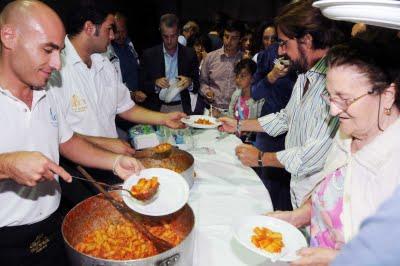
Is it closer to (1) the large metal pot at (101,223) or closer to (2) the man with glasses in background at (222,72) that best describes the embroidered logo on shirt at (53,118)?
(1) the large metal pot at (101,223)

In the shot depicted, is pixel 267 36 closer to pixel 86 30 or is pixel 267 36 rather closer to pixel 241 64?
pixel 241 64

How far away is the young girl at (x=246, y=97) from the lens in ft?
11.0

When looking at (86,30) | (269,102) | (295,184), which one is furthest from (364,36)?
(269,102)

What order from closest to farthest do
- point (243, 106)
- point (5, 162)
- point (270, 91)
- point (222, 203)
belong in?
point (5, 162) → point (222, 203) → point (270, 91) → point (243, 106)

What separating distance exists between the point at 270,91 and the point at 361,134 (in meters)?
1.82

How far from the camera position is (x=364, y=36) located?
3.84 feet

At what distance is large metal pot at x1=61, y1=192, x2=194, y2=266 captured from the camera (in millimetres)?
986

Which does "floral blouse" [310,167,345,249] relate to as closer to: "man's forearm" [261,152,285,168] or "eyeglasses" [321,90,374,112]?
"eyeglasses" [321,90,374,112]

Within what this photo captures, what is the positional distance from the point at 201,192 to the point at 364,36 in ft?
3.47

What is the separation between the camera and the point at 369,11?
81 cm

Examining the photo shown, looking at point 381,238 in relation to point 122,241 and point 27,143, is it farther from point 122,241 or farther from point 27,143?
Result: point 27,143

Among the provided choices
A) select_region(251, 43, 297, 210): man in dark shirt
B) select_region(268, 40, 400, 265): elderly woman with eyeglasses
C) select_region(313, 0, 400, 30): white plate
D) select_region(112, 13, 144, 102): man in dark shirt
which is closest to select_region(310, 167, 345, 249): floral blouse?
select_region(268, 40, 400, 265): elderly woman with eyeglasses

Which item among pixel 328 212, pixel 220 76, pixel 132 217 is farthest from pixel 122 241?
pixel 220 76

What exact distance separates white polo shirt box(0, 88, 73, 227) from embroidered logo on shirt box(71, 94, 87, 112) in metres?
0.51
